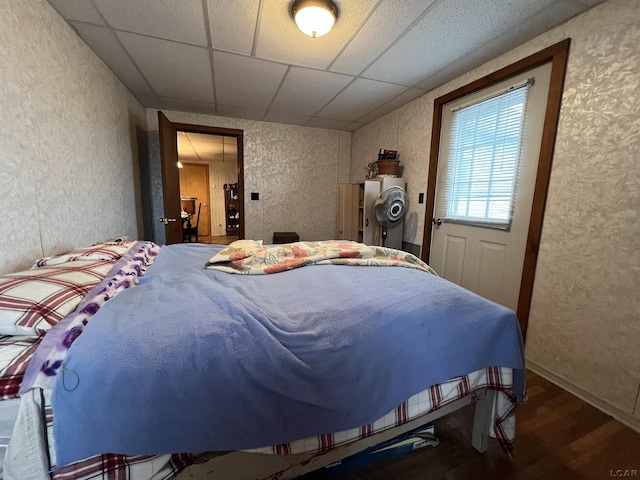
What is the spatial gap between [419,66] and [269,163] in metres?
2.30

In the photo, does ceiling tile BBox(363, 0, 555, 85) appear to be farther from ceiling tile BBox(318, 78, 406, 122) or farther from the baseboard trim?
the baseboard trim

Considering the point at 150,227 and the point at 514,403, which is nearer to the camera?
the point at 514,403

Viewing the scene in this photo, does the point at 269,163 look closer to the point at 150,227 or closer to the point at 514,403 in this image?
the point at 150,227

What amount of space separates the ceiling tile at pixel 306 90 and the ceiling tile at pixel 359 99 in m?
0.11

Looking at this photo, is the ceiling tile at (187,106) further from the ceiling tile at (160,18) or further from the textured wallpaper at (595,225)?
the textured wallpaper at (595,225)

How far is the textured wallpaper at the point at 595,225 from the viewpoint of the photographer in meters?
1.33

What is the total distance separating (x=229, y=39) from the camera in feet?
5.87

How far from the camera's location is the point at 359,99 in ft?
9.26

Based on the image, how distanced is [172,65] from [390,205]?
2385 millimetres

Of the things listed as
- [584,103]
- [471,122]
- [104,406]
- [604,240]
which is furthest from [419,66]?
[104,406]

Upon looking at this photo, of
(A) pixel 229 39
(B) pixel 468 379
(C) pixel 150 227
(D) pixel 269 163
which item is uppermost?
(A) pixel 229 39

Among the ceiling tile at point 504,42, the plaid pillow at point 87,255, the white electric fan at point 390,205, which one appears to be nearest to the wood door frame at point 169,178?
the plaid pillow at point 87,255

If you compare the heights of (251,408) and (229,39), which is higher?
(229,39)

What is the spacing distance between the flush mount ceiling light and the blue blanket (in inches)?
60.0
